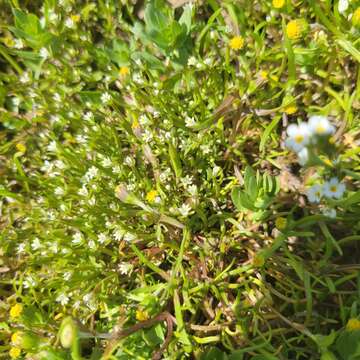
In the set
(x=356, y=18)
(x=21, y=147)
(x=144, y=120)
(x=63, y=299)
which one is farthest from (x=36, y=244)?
(x=356, y=18)

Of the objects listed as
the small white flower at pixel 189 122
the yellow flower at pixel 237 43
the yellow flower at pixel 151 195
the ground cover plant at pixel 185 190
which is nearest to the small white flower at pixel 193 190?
the ground cover plant at pixel 185 190

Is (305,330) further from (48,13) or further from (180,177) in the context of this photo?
(48,13)

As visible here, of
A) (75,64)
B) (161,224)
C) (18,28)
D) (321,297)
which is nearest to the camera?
(321,297)

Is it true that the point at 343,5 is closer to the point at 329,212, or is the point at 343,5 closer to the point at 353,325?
the point at 329,212

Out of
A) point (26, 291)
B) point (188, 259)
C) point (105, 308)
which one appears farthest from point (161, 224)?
point (26, 291)

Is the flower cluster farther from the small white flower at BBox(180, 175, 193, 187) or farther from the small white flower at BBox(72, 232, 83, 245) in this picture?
the small white flower at BBox(72, 232, 83, 245)
